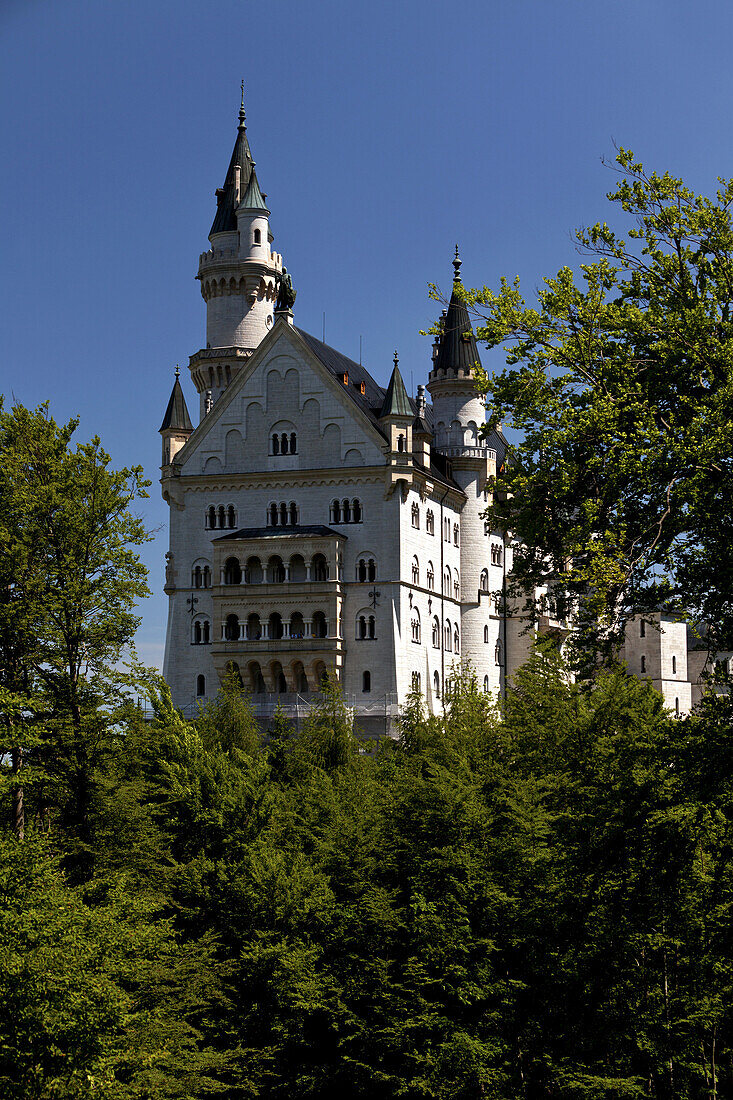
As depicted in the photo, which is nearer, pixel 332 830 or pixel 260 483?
pixel 332 830

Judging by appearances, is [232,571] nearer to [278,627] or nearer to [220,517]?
[220,517]

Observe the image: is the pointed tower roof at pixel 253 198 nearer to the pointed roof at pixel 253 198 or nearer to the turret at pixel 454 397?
the pointed roof at pixel 253 198

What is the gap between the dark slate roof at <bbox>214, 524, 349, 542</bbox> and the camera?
8975 cm

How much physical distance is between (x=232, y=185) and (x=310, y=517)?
3207 cm

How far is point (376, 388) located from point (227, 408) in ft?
55.4

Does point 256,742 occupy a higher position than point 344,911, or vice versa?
point 256,742

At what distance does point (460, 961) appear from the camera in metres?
41.2

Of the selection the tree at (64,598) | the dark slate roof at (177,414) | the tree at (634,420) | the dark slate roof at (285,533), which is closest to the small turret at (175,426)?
the dark slate roof at (177,414)

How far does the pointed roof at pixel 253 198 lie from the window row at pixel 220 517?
2550 cm

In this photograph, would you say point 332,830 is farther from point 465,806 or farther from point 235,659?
point 235,659

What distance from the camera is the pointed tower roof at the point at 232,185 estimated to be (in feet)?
346

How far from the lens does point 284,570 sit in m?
90.9

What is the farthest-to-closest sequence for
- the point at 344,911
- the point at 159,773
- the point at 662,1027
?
the point at 159,773 < the point at 344,911 < the point at 662,1027

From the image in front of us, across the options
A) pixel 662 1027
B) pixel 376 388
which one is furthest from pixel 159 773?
→ pixel 376 388
